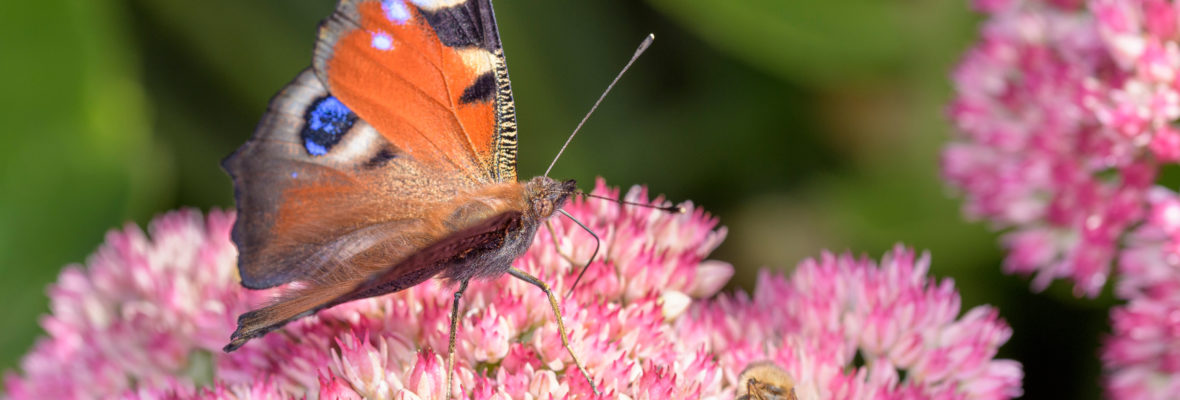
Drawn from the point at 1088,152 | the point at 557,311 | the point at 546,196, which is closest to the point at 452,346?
the point at 557,311

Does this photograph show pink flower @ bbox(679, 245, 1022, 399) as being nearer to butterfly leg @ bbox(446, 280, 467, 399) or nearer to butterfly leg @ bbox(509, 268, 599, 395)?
butterfly leg @ bbox(509, 268, 599, 395)

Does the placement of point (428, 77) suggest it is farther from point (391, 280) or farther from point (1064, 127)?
point (1064, 127)

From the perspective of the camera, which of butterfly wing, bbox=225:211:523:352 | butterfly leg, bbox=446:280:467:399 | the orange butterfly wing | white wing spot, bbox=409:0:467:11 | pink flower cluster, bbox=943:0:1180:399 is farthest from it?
pink flower cluster, bbox=943:0:1180:399

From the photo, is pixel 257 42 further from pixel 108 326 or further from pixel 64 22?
pixel 108 326

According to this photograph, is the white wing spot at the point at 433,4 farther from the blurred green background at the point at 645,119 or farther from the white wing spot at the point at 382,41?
the blurred green background at the point at 645,119

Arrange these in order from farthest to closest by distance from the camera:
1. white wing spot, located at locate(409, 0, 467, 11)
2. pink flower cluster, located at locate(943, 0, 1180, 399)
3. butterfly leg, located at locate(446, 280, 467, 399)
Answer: pink flower cluster, located at locate(943, 0, 1180, 399) < white wing spot, located at locate(409, 0, 467, 11) < butterfly leg, located at locate(446, 280, 467, 399)

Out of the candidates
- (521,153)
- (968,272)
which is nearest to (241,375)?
(521,153)

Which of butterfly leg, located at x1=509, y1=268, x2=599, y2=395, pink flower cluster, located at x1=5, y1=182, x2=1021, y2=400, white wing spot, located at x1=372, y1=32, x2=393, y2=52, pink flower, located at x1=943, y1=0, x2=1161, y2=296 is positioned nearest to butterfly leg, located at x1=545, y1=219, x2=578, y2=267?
pink flower cluster, located at x1=5, y1=182, x2=1021, y2=400
